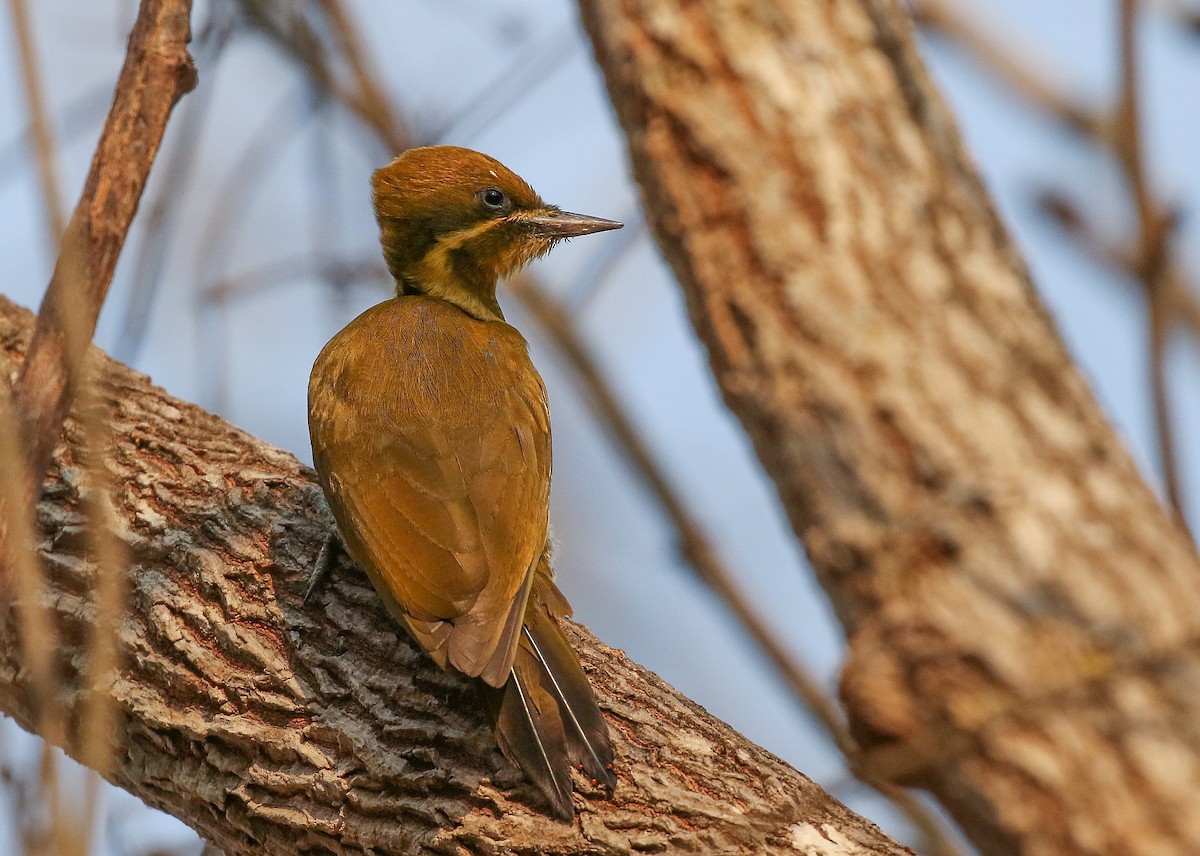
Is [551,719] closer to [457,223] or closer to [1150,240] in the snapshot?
[1150,240]

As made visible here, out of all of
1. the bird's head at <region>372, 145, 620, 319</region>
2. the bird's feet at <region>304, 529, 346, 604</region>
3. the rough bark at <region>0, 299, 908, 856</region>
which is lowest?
the rough bark at <region>0, 299, 908, 856</region>

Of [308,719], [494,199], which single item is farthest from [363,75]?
[308,719]

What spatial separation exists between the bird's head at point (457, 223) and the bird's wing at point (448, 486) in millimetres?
646

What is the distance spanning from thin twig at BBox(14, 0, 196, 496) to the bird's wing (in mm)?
994

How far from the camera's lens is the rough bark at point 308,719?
9.20ft

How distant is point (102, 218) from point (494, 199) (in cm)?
211

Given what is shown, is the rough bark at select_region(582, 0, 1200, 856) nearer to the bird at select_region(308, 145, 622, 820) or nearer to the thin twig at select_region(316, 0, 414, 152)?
the bird at select_region(308, 145, 622, 820)

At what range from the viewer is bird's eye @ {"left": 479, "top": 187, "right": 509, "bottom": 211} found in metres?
4.59

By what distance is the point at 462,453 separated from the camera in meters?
3.55

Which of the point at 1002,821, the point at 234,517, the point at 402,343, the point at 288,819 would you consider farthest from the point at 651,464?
the point at 1002,821

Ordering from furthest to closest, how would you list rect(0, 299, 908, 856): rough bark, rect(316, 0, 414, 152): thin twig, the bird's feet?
rect(316, 0, 414, 152): thin twig, the bird's feet, rect(0, 299, 908, 856): rough bark

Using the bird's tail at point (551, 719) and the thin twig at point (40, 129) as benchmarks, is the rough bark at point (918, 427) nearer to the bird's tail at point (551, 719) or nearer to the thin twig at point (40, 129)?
the thin twig at point (40, 129)

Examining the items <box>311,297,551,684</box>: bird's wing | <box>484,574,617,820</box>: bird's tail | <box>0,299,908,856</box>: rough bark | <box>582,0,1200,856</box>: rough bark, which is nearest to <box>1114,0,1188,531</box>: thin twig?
<box>582,0,1200,856</box>: rough bark

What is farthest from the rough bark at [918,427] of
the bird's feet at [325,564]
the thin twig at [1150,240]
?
the bird's feet at [325,564]
